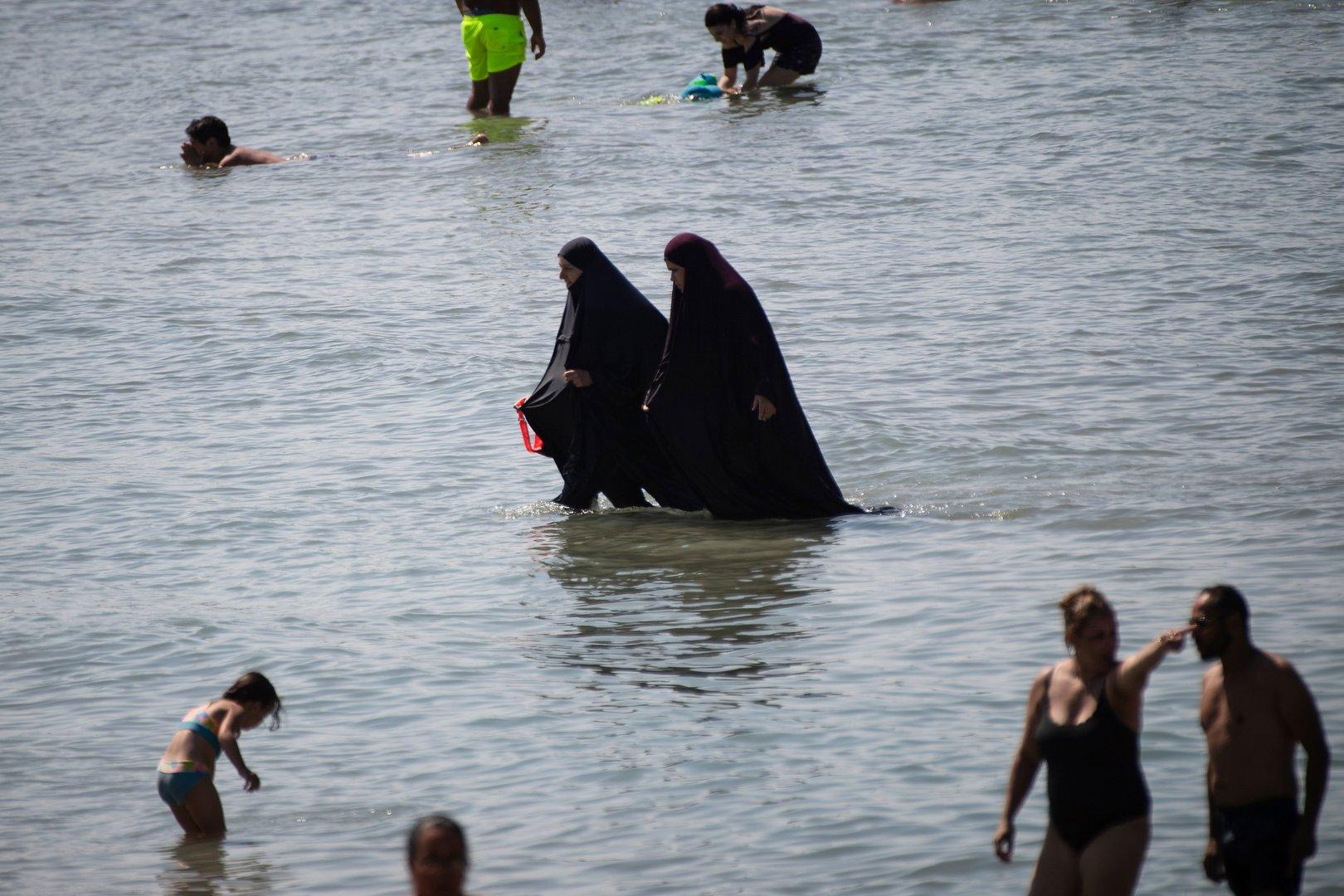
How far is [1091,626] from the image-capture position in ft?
14.2

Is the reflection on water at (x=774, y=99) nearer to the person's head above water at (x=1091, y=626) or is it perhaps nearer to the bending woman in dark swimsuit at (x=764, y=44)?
the bending woman in dark swimsuit at (x=764, y=44)

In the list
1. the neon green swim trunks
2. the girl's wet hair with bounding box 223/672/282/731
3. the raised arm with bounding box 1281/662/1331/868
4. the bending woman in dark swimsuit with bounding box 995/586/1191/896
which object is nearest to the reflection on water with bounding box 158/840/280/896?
the girl's wet hair with bounding box 223/672/282/731

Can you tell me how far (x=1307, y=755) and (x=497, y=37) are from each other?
15361mm

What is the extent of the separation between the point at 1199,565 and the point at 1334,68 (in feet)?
43.5

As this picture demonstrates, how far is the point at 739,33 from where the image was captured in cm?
1962

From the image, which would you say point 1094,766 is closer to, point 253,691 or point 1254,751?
point 1254,751

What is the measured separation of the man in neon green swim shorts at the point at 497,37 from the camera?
59.0 feet

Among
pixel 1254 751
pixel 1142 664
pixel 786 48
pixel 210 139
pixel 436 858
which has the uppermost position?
pixel 786 48

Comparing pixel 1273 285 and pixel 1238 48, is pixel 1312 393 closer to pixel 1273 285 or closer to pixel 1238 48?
pixel 1273 285

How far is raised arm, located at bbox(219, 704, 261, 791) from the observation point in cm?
580

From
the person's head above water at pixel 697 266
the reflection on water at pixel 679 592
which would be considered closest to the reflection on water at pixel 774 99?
the reflection on water at pixel 679 592

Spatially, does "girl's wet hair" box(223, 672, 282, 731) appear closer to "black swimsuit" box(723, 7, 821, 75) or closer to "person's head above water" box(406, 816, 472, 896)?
"person's head above water" box(406, 816, 472, 896)

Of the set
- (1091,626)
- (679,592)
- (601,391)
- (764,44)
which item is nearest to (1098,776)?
(1091,626)

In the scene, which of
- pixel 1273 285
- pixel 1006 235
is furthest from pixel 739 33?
pixel 1273 285
